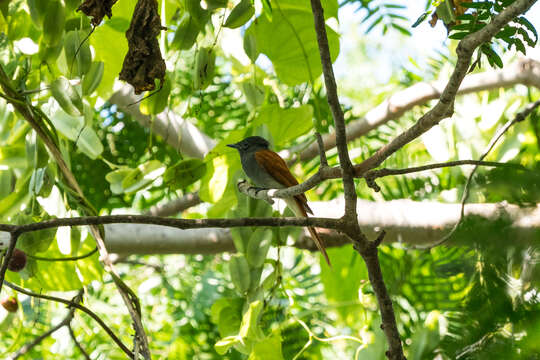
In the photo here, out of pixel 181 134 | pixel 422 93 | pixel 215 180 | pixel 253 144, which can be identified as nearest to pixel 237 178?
pixel 215 180

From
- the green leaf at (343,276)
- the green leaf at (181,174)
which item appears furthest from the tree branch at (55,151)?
the green leaf at (343,276)

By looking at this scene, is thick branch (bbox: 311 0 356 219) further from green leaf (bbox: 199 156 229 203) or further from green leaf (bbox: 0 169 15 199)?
green leaf (bbox: 0 169 15 199)

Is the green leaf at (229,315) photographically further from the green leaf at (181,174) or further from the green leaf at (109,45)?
the green leaf at (109,45)

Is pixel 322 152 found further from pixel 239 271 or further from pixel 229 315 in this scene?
pixel 229 315

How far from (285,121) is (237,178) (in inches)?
6.4

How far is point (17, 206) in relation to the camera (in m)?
1.08

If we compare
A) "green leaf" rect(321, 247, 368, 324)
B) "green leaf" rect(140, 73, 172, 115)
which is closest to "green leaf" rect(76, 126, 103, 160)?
"green leaf" rect(140, 73, 172, 115)

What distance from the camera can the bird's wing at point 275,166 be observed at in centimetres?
174

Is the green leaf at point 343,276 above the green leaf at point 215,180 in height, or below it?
below

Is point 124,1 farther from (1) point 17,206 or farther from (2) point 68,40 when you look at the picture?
(1) point 17,206

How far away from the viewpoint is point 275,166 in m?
1.78

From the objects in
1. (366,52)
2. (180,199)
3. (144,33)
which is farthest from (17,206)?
(366,52)

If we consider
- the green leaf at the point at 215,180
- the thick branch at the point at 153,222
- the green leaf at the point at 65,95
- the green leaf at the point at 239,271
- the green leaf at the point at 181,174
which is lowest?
the thick branch at the point at 153,222

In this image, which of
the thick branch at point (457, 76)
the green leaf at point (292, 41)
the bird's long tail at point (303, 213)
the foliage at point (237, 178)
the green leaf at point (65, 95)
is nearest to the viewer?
the foliage at point (237, 178)
